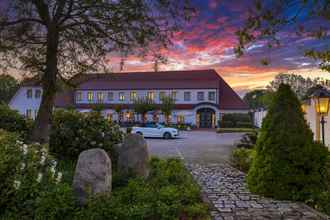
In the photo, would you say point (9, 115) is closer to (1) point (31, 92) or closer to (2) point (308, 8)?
(2) point (308, 8)

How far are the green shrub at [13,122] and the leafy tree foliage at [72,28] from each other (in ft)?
6.13

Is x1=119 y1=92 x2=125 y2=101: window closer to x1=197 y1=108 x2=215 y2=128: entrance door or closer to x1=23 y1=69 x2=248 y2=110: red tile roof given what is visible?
x1=23 y1=69 x2=248 y2=110: red tile roof

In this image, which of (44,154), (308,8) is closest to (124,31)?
(44,154)

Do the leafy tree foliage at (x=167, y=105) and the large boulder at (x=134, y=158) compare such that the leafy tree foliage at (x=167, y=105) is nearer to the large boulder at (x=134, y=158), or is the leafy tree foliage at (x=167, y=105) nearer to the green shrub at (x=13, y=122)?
the green shrub at (x=13, y=122)

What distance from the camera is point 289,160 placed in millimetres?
6277

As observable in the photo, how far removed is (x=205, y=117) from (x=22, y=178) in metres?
35.4

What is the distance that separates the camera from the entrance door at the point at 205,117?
129ft

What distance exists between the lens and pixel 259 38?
5414mm

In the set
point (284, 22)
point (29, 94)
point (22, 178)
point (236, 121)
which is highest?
point (29, 94)

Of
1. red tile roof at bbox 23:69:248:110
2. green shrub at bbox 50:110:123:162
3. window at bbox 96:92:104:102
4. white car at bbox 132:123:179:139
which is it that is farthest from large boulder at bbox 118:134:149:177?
window at bbox 96:92:104:102

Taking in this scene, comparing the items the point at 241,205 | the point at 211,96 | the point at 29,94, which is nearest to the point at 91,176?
the point at 241,205

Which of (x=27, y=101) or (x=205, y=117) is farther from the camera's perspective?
(x=27, y=101)

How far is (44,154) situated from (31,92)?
40868 mm

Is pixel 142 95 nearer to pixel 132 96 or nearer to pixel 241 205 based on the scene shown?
pixel 132 96
